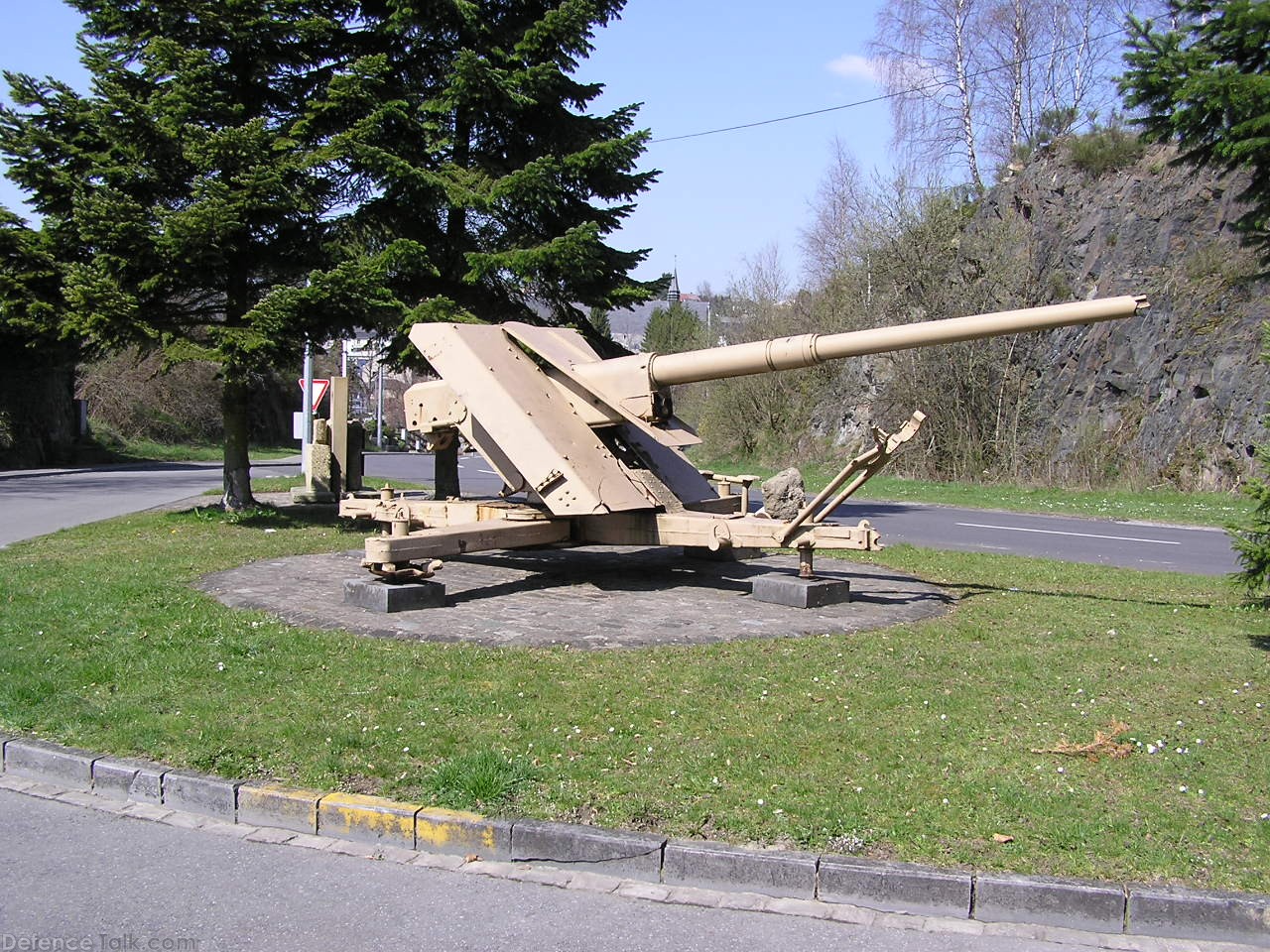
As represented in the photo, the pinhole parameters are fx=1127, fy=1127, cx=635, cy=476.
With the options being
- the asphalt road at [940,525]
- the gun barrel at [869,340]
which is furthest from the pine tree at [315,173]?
the gun barrel at [869,340]

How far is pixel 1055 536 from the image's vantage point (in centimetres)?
1569

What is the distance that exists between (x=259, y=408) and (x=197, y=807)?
1581 inches

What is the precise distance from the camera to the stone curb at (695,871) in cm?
405

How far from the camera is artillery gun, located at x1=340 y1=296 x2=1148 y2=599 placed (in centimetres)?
879

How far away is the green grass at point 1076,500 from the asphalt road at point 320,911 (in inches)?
631

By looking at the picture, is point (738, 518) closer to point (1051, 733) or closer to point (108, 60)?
point (1051, 733)

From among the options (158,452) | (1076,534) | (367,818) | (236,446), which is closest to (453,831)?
(367,818)

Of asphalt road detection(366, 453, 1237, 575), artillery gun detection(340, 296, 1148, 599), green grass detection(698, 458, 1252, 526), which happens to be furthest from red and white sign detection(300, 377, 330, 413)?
green grass detection(698, 458, 1252, 526)

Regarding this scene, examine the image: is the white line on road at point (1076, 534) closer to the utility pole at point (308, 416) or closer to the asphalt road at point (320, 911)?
the utility pole at point (308, 416)

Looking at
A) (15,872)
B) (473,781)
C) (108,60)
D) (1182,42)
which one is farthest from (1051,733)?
(108,60)

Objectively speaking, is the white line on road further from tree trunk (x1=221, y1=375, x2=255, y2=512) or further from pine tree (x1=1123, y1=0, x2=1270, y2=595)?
tree trunk (x1=221, y1=375, x2=255, y2=512)

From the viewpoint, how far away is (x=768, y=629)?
827 cm

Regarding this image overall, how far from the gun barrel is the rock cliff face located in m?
16.3

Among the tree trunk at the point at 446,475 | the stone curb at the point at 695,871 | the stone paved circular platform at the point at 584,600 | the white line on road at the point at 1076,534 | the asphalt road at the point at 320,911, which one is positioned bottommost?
the asphalt road at the point at 320,911
